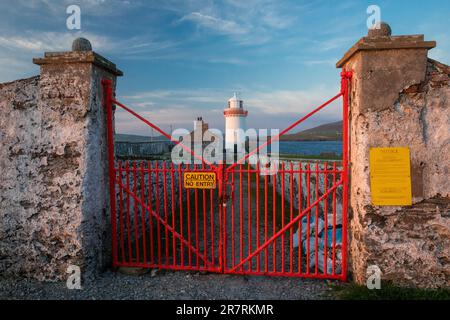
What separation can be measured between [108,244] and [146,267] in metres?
0.67

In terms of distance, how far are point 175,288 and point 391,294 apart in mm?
2627

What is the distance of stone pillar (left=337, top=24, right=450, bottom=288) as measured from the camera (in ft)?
11.4

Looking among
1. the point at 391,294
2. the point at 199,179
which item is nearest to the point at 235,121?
the point at 199,179

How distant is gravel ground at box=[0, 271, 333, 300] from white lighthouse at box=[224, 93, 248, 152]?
2788cm

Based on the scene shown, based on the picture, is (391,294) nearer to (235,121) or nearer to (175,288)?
(175,288)

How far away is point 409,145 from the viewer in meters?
3.53

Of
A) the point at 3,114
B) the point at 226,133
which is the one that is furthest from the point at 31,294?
the point at 226,133

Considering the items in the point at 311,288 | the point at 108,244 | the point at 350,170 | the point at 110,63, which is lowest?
the point at 311,288

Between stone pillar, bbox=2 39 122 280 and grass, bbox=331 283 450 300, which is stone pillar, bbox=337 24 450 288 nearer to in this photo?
grass, bbox=331 283 450 300

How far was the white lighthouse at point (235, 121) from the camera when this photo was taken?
32281 mm

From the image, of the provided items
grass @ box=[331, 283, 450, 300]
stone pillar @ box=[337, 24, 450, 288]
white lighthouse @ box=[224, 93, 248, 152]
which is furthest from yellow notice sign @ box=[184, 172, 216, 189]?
white lighthouse @ box=[224, 93, 248, 152]

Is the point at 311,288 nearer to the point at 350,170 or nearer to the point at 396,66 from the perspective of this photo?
the point at 350,170

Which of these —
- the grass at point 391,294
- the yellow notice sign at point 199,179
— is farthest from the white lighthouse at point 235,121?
the grass at point 391,294

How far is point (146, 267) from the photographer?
4.32 meters
